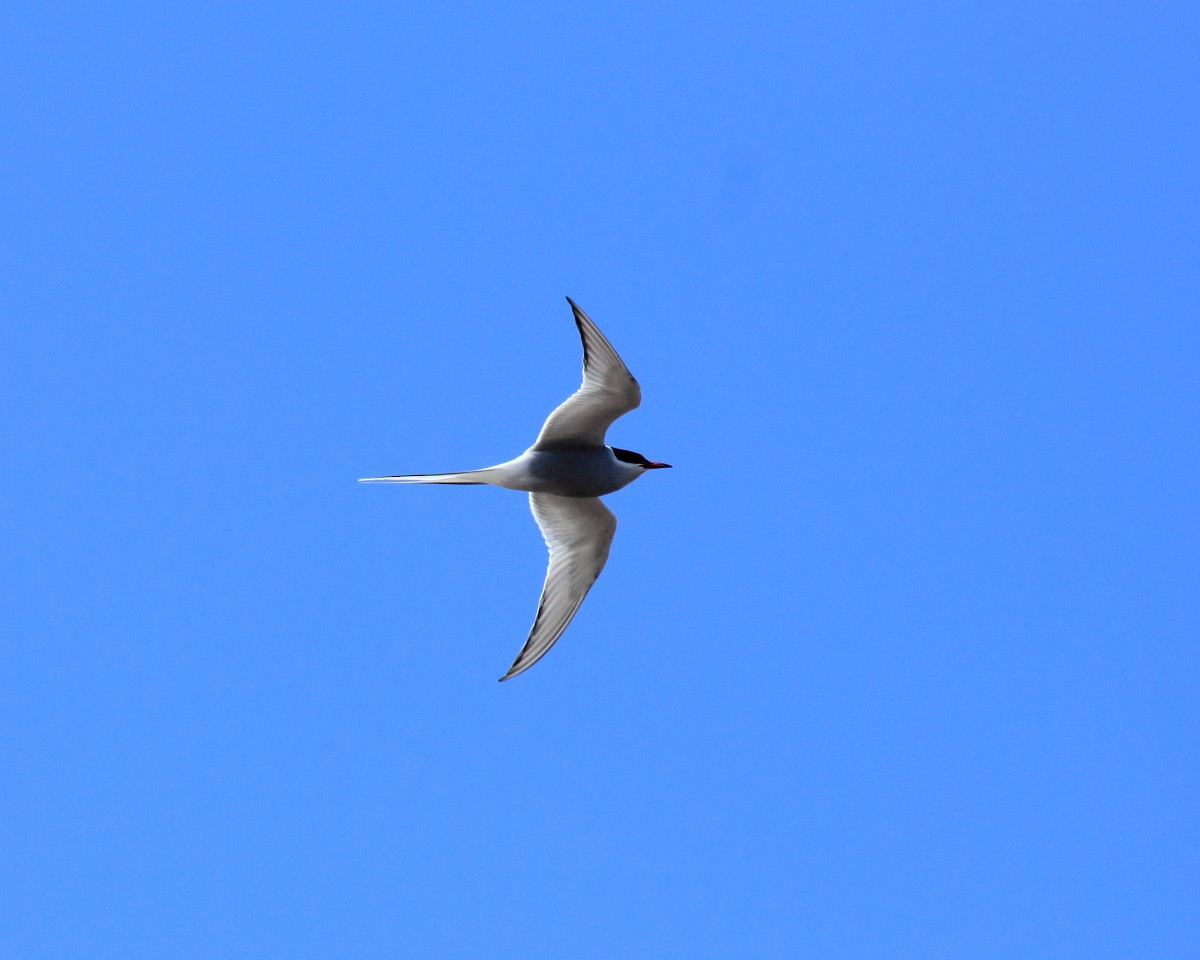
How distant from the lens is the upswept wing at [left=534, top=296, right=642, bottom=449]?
941 centimetres

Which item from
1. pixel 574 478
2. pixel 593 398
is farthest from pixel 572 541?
pixel 593 398

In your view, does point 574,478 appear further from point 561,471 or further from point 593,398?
point 593,398

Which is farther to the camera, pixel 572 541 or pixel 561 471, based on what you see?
pixel 572 541

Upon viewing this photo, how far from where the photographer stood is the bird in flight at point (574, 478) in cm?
959

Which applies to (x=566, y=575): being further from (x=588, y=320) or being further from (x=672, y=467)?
(x=588, y=320)

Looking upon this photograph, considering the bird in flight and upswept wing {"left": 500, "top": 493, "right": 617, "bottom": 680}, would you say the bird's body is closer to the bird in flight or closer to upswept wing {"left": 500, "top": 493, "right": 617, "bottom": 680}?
the bird in flight

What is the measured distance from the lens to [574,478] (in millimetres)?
10438

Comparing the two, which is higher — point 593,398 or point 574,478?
point 593,398

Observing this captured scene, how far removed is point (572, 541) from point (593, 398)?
1881mm

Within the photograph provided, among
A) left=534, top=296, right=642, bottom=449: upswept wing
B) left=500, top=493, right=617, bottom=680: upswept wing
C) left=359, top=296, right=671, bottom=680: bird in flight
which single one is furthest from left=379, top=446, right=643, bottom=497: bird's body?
left=500, top=493, right=617, bottom=680: upswept wing

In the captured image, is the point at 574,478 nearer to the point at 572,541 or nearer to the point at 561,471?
the point at 561,471

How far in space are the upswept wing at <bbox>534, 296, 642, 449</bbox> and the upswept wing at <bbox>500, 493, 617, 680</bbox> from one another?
35.8 inches

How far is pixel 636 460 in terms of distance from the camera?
10.9 m

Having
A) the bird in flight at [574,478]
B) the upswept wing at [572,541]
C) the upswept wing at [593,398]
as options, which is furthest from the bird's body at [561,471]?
the upswept wing at [572,541]
